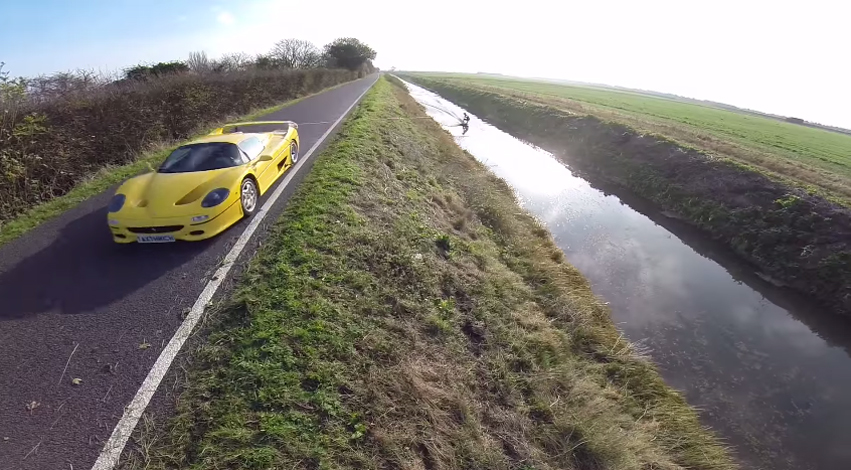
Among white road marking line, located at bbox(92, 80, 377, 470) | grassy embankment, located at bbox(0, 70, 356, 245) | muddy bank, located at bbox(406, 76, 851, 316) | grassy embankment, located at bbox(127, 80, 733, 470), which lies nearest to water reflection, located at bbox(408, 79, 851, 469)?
muddy bank, located at bbox(406, 76, 851, 316)

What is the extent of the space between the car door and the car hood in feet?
1.93

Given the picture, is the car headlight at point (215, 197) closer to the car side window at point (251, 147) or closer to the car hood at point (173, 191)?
the car hood at point (173, 191)

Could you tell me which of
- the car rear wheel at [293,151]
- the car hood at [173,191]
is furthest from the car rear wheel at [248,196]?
the car rear wheel at [293,151]

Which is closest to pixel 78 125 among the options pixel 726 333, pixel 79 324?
pixel 79 324

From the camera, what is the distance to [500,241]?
8.13 metres

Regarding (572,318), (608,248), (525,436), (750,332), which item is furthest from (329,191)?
(750,332)

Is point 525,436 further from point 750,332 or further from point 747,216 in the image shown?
point 747,216

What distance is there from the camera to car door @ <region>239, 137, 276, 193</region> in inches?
266

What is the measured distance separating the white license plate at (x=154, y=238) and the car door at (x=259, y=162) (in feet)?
5.94

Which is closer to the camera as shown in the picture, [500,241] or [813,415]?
[813,415]

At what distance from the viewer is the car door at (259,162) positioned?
266 inches

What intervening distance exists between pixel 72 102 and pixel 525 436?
33.9ft

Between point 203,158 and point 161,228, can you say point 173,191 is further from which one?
point 203,158

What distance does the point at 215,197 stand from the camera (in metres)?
5.52
